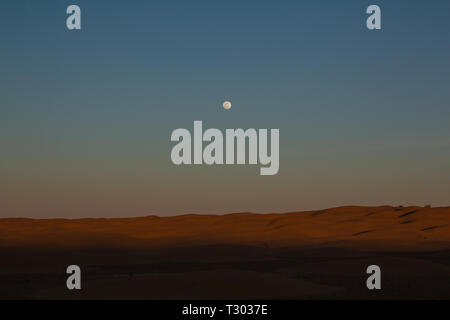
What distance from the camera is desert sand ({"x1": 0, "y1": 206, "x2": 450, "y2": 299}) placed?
1934cm

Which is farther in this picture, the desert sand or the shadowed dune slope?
the shadowed dune slope

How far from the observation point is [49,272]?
24.7 m

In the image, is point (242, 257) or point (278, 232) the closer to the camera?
point (242, 257)

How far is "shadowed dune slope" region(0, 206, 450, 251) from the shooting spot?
40438 mm

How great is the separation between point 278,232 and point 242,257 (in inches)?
709

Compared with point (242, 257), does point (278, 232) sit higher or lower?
higher

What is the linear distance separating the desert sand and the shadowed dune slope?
77 mm

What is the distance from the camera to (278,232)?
48781mm

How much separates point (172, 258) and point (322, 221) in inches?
1089

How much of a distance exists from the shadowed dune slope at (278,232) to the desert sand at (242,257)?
77mm

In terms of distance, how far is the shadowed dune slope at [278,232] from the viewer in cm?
4044
